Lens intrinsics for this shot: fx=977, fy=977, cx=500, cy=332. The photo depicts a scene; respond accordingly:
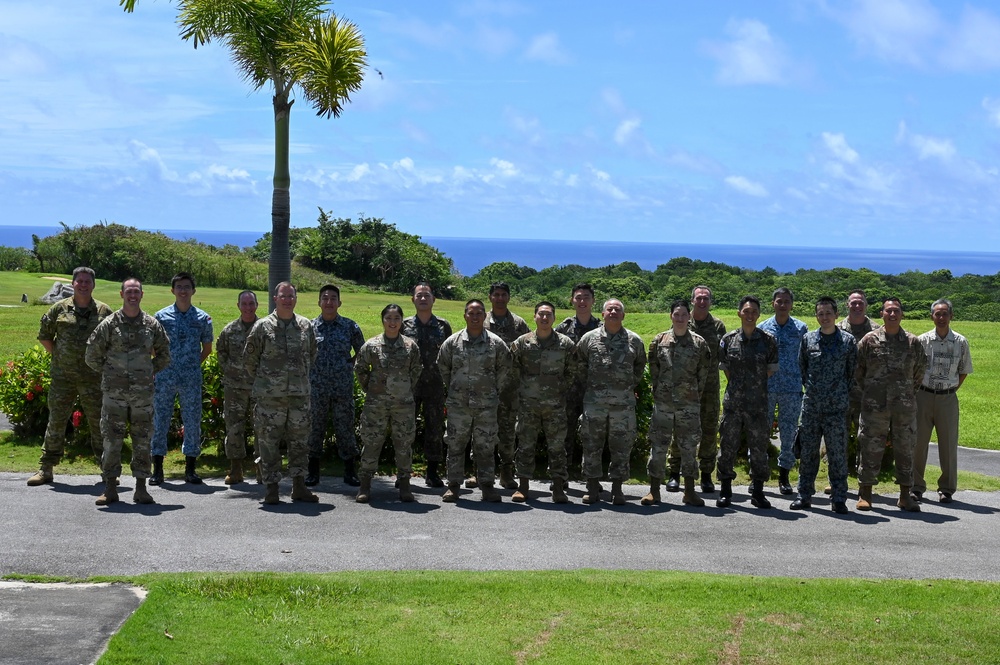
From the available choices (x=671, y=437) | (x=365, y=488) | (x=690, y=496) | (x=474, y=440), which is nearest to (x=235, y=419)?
(x=365, y=488)

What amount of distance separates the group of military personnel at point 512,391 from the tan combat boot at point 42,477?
0.03 m

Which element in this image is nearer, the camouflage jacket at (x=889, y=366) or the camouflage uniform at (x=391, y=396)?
the camouflage uniform at (x=391, y=396)

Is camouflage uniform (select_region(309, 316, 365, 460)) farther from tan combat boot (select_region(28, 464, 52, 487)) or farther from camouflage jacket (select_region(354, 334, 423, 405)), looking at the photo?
tan combat boot (select_region(28, 464, 52, 487))

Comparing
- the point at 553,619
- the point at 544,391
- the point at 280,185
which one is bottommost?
the point at 553,619

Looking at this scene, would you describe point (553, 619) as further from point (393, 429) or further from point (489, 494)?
point (393, 429)

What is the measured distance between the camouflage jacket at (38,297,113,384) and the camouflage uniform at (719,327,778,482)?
6945 millimetres

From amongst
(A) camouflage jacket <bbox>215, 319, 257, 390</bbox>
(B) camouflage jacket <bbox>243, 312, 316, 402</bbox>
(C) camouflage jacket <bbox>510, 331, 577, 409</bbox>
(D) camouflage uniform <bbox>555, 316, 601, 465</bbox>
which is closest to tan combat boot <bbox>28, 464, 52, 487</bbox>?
(A) camouflage jacket <bbox>215, 319, 257, 390</bbox>

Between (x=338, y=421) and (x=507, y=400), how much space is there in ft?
6.62

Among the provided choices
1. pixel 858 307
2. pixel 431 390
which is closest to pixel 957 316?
pixel 858 307

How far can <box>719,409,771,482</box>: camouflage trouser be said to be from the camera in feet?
34.4

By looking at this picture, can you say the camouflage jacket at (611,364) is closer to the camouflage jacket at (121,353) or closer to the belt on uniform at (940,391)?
the belt on uniform at (940,391)

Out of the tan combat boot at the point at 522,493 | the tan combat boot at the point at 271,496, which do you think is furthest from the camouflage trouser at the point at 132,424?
the tan combat boot at the point at 522,493

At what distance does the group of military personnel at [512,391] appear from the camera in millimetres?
10156

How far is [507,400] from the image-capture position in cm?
1080
